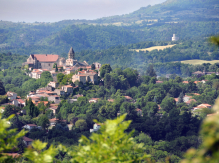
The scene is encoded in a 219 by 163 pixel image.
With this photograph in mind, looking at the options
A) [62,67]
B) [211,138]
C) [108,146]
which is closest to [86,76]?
[62,67]

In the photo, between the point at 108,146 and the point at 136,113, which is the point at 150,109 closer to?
the point at 136,113

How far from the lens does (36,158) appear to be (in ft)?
30.5

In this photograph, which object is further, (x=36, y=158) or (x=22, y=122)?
(x=22, y=122)

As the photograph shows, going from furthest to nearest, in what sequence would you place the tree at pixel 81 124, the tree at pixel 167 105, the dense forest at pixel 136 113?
1. the tree at pixel 167 105
2. the tree at pixel 81 124
3. the dense forest at pixel 136 113

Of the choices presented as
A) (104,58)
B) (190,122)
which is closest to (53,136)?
(190,122)

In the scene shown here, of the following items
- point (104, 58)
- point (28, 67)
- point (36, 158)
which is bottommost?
point (104, 58)

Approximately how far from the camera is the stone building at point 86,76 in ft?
208

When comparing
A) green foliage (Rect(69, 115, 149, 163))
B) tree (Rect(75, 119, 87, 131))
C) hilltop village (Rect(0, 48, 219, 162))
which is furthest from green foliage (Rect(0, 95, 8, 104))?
green foliage (Rect(69, 115, 149, 163))

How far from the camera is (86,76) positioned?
64.6m

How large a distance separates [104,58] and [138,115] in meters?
111

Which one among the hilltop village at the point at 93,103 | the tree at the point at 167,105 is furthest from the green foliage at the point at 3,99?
the tree at the point at 167,105

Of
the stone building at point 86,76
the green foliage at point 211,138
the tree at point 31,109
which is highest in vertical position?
the green foliage at point 211,138

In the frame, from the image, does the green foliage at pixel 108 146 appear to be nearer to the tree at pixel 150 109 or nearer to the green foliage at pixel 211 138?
the green foliage at pixel 211 138

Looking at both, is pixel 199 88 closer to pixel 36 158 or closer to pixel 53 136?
pixel 53 136
